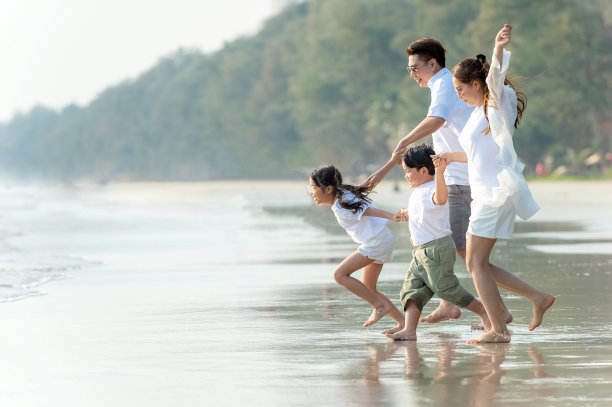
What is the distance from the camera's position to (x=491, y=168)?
7.06m

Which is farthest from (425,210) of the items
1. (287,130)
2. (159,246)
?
(287,130)

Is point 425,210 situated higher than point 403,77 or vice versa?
point 403,77

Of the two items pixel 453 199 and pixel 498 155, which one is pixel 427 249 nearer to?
pixel 453 199

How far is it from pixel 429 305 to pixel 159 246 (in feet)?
29.7

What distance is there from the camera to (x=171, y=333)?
777 cm

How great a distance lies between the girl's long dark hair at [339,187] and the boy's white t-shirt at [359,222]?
1.0 inches

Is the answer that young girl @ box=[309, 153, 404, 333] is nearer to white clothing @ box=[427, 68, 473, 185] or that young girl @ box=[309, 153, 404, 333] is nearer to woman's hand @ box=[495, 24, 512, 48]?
white clothing @ box=[427, 68, 473, 185]

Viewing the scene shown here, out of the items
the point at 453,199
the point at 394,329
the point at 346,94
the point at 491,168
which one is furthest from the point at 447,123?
the point at 346,94

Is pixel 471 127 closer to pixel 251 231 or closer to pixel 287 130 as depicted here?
pixel 251 231

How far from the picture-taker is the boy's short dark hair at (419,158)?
7.47 meters

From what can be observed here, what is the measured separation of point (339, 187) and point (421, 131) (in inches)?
29.3

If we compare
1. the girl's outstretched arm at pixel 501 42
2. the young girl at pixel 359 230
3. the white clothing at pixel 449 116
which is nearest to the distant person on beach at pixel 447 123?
the white clothing at pixel 449 116

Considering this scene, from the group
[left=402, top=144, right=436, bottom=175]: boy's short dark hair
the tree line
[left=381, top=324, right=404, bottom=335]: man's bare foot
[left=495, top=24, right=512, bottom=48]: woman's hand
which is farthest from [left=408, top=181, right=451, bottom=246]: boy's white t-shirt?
the tree line

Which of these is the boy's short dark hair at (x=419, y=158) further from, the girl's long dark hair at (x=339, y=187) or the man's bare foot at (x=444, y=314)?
the man's bare foot at (x=444, y=314)
